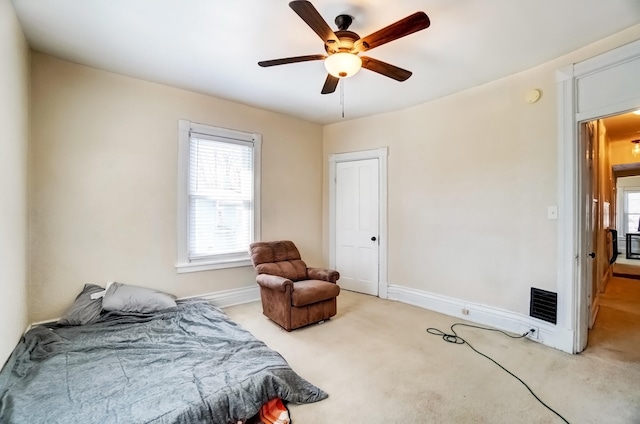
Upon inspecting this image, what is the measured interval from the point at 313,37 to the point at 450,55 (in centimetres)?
132

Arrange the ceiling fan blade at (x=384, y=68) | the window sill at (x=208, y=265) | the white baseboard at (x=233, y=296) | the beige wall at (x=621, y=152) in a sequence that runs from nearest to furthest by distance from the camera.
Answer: the ceiling fan blade at (x=384, y=68)
the window sill at (x=208, y=265)
the white baseboard at (x=233, y=296)
the beige wall at (x=621, y=152)

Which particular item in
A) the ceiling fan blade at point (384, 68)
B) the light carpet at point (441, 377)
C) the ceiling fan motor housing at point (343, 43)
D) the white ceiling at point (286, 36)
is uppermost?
the white ceiling at point (286, 36)

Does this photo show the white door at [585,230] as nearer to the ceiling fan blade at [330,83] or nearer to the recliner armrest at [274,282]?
the ceiling fan blade at [330,83]

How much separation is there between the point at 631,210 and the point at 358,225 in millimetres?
9049

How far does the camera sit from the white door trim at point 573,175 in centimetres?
254

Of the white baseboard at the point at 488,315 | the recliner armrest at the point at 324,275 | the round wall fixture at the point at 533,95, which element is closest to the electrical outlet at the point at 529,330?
the white baseboard at the point at 488,315

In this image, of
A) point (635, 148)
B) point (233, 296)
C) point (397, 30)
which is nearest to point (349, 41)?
point (397, 30)

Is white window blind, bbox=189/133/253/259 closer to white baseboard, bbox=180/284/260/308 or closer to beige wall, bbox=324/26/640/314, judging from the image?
white baseboard, bbox=180/284/260/308

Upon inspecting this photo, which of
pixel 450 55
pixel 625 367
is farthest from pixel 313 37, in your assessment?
pixel 625 367

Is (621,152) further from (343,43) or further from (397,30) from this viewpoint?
(343,43)

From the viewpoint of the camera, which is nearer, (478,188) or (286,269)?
(478,188)

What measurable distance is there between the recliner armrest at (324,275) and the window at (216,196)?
3.22 ft

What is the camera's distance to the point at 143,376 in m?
1.91

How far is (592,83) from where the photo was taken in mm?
2568
